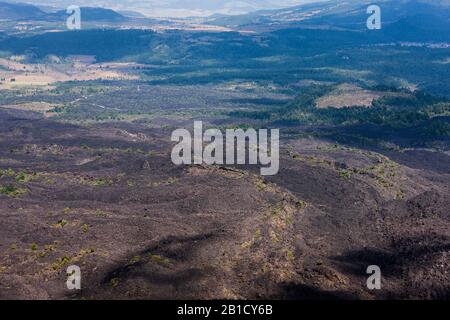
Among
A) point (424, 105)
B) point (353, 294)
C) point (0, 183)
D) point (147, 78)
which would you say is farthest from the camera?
point (147, 78)

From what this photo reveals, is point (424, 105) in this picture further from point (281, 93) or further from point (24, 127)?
point (24, 127)

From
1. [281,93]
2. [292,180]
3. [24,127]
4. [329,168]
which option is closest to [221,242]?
[292,180]

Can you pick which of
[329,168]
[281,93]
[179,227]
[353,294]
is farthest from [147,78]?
[353,294]

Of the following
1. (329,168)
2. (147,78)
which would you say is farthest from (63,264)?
(147,78)

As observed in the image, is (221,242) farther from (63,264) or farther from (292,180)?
(292,180)

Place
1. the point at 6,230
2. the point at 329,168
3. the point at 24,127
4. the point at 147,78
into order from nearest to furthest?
the point at 6,230, the point at 329,168, the point at 24,127, the point at 147,78

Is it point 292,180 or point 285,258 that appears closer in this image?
point 285,258

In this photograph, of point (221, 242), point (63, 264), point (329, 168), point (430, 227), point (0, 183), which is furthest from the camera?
point (329, 168)

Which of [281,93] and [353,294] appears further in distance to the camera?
[281,93]
